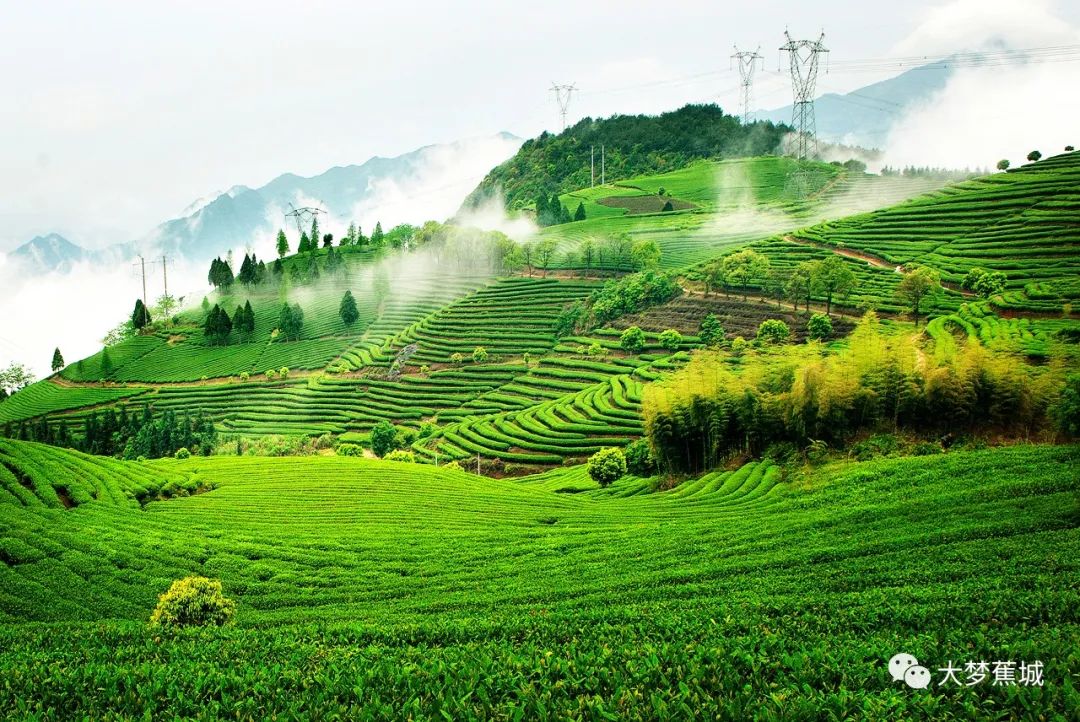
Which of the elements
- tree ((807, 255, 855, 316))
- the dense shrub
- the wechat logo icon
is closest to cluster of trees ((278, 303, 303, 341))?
the dense shrub

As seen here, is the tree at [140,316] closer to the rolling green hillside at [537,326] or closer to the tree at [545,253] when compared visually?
the rolling green hillside at [537,326]

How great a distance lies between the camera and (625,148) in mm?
139250

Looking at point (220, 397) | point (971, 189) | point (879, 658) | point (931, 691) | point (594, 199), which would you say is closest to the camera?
point (931, 691)

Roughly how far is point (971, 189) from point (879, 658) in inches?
2971

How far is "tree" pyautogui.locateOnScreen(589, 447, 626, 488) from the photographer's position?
39688mm

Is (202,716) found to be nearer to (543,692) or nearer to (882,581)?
(543,692)

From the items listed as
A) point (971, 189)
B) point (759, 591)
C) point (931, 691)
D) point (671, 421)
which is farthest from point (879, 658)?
point (971, 189)

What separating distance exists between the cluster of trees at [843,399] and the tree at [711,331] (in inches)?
804

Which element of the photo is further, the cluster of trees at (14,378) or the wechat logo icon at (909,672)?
the cluster of trees at (14,378)

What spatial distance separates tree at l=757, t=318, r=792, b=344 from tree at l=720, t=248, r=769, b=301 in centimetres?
822

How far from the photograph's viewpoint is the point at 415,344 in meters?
76.2

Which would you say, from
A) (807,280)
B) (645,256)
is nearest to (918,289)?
(807,280)

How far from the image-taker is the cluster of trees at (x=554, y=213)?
4342 inches

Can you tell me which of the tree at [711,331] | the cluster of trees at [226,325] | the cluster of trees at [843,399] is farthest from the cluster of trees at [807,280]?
the cluster of trees at [226,325]
